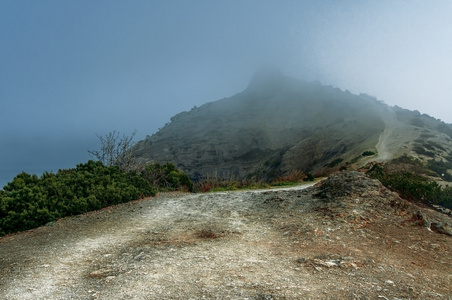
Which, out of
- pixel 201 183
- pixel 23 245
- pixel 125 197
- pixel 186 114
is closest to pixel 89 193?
pixel 125 197

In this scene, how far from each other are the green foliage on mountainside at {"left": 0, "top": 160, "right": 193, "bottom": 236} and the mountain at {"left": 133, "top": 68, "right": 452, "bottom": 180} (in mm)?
42598

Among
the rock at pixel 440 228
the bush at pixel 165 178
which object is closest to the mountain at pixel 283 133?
the bush at pixel 165 178

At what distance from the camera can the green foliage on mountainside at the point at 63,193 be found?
11109 millimetres

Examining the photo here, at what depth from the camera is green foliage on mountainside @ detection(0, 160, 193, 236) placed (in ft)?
36.4

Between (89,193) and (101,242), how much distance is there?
5.09m

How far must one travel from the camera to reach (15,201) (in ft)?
37.3

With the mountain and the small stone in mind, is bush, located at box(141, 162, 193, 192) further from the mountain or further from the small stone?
the mountain

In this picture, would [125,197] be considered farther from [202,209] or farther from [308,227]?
[308,227]

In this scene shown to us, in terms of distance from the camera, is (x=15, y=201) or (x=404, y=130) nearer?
(x=15, y=201)

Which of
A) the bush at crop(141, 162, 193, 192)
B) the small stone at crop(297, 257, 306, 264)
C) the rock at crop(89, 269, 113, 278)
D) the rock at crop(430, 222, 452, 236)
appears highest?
the bush at crop(141, 162, 193, 192)

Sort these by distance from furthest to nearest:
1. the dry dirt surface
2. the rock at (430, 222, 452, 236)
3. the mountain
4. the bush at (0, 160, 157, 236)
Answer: the mountain < the bush at (0, 160, 157, 236) < the rock at (430, 222, 452, 236) < the dry dirt surface

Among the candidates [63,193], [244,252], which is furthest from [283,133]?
[244,252]

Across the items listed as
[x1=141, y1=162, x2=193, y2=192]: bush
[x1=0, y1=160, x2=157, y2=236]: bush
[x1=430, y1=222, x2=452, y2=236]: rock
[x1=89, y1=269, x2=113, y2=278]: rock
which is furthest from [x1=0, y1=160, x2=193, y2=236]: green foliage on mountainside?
[x1=430, y1=222, x2=452, y2=236]: rock

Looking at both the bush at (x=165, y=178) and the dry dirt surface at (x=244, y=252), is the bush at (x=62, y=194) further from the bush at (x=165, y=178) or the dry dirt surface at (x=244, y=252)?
the bush at (x=165, y=178)
